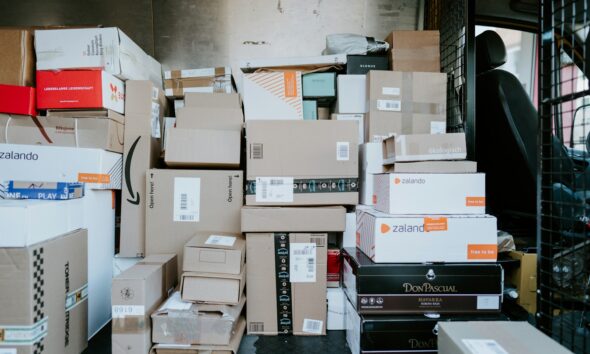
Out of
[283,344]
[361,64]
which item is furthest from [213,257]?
[361,64]

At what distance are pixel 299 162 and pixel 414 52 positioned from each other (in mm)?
932

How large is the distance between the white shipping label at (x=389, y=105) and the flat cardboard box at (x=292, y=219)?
23.4 inches

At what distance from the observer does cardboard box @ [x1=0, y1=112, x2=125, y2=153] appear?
4.94 ft

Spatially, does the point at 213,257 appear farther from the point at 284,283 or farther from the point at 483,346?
the point at 483,346

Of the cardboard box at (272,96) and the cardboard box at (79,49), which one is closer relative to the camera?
the cardboard box at (79,49)

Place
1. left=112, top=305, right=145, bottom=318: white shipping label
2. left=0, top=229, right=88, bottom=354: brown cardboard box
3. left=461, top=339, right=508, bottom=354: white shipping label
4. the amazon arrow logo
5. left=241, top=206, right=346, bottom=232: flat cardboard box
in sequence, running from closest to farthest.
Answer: left=461, top=339, right=508, bottom=354: white shipping label → left=0, top=229, right=88, bottom=354: brown cardboard box → left=112, top=305, right=145, bottom=318: white shipping label → left=241, top=206, right=346, bottom=232: flat cardboard box → the amazon arrow logo

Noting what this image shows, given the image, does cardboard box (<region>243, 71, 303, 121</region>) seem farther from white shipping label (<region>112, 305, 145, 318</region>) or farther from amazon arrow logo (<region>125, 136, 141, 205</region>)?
white shipping label (<region>112, 305, 145, 318</region>)

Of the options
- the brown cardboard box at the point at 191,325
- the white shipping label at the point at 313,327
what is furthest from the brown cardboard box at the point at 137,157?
the white shipping label at the point at 313,327

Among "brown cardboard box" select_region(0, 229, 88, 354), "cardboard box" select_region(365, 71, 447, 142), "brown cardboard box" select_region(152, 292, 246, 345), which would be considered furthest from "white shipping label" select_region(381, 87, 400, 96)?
"brown cardboard box" select_region(0, 229, 88, 354)

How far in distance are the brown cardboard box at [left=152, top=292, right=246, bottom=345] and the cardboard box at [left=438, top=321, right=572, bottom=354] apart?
2.35ft

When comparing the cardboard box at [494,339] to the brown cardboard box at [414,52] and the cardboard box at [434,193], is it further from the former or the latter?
the brown cardboard box at [414,52]

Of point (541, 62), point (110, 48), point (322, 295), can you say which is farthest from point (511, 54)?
point (110, 48)

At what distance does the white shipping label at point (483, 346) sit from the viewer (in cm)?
78

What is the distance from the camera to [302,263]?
4.70 ft
